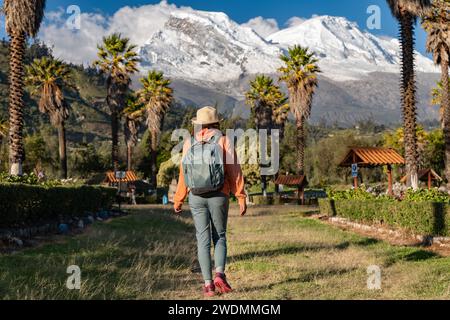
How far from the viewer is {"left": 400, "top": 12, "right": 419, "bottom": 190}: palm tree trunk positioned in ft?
75.8

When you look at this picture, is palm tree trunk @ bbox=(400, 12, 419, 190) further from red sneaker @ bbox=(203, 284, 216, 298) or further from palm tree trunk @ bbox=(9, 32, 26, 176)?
red sneaker @ bbox=(203, 284, 216, 298)

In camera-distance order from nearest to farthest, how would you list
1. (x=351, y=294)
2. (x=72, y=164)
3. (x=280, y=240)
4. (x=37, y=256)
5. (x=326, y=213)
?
(x=351, y=294) → (x=37, y=256) → (x=280, y=240) → (x=326, y=213) → (x=72, y=164)

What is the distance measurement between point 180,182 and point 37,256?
15.8 feet

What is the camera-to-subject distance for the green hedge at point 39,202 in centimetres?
1317

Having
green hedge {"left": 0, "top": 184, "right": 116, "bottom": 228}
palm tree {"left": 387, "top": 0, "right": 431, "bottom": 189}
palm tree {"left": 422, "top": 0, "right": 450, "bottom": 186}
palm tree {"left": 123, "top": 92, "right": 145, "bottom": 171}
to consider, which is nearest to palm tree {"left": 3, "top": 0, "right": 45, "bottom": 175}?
green hedge {"left": 0, "top": 184, "right": 116, "bottom": 228}

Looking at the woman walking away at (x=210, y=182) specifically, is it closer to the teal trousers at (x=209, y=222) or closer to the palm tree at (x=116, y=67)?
the teal trousers at (x=209, y=222)

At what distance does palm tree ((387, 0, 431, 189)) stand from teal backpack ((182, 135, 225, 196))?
18.5 m

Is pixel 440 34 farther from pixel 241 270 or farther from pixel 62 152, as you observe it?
pixel 241 270

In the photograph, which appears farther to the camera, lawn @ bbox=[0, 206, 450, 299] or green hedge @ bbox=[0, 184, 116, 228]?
green hedge @ bbox=[0, 184, 116, 228]

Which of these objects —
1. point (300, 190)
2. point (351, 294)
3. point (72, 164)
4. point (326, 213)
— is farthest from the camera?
point (72, 164)

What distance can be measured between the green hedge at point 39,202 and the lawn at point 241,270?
1313 mm
